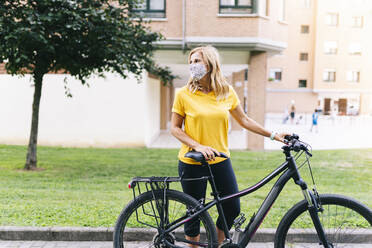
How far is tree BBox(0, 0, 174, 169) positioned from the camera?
270 inches

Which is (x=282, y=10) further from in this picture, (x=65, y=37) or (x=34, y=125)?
(x=34, y=125)

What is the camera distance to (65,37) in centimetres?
754

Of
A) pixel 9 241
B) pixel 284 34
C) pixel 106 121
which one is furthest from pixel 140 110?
pixel 9 241

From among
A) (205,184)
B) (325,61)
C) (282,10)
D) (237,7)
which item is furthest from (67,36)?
(325,61)

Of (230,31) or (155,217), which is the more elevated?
(230,31)

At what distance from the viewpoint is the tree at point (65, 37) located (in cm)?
686

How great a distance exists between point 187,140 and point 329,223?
1325 millimetres

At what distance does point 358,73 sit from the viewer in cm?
4488

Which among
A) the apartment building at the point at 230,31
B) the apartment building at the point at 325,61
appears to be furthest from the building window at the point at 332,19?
the apartment building at the point at 230,31

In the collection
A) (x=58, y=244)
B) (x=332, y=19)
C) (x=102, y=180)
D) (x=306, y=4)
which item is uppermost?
(x=306, y=4)

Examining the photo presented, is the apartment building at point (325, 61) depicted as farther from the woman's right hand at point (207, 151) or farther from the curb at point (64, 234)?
the woman's right hand at point (207, 151)

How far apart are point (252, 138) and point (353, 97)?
120ft

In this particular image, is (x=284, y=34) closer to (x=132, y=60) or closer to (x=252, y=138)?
(x=252, y=138)

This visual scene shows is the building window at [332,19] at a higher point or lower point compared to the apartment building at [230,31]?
higher
